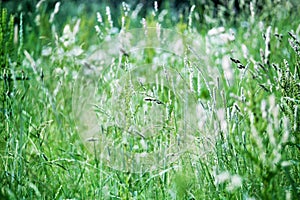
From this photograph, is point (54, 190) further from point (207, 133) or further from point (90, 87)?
point (90, 87)

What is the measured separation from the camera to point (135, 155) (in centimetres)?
173

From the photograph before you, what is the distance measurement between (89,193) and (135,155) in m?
0.20

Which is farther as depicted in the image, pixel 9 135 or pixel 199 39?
pixel 199 39

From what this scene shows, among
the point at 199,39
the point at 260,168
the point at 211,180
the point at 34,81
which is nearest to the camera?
the point at 260,168

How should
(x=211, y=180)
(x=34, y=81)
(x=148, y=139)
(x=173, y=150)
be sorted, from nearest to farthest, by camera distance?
(x=211, y=180) → (x=173, y=150) → (x=148, y=139) → (x=34, y=81)

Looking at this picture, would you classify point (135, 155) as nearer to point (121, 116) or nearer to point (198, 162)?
point (121, 116)

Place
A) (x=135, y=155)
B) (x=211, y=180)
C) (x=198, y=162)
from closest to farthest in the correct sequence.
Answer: (x=211, y=180)
(x=198, y=162)
(x=135, y=155)

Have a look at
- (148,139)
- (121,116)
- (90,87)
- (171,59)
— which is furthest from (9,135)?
(171,59)

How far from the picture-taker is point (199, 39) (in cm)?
333

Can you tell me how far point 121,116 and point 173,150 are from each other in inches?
7.9

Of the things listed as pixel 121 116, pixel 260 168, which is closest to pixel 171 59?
pixel 121 116

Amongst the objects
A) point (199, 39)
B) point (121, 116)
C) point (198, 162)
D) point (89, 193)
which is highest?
point (199, 39)

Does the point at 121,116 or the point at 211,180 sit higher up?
the point at 121,116

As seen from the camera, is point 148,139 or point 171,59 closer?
point 148,139
